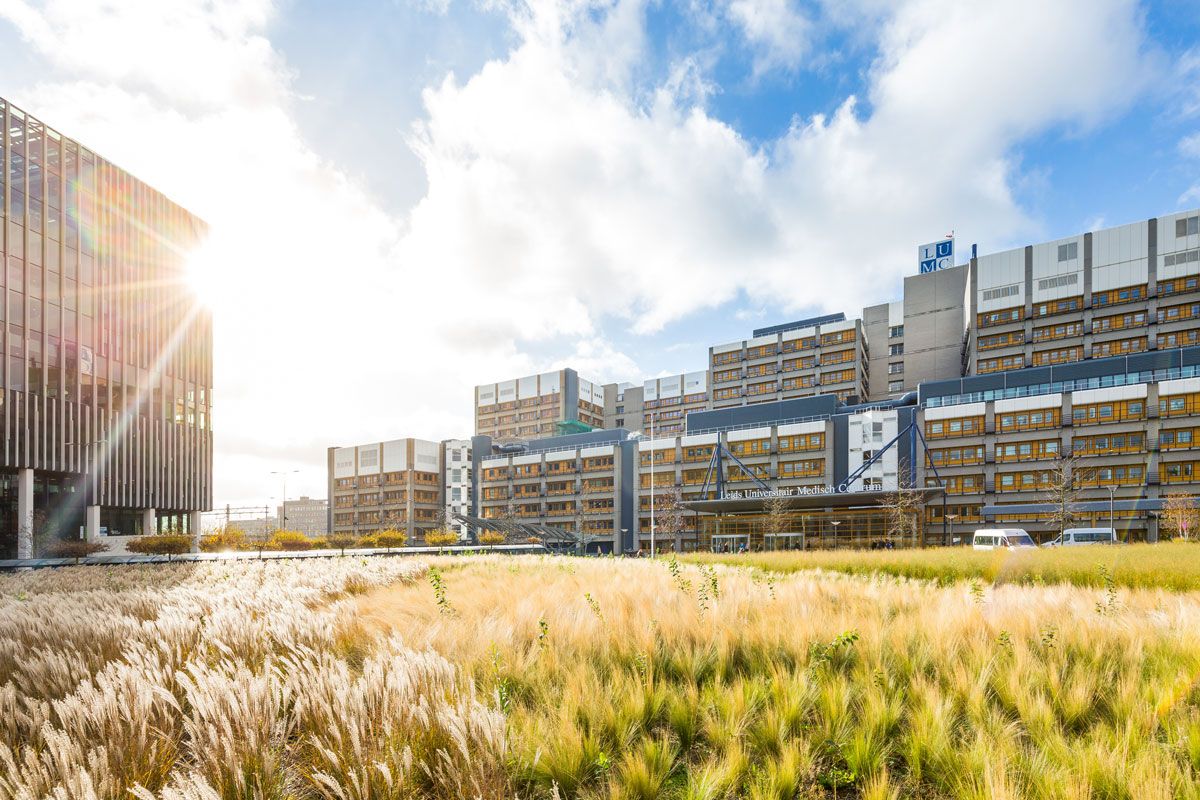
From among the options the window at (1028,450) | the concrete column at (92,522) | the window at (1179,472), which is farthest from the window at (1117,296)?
the concrete column at (92,522)

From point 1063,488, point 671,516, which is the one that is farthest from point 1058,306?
point 671,516

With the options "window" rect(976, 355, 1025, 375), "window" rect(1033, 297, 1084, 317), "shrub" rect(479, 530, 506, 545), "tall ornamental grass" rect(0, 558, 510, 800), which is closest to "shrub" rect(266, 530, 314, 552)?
"shrub" rect(479, 530, 506, 545)

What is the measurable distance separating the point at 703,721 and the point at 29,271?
5221cm

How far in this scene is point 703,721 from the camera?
14.2ft

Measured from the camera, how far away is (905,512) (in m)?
56.3

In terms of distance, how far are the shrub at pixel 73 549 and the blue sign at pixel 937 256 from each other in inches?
3672

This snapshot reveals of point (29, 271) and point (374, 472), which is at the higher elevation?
point (29, 271)

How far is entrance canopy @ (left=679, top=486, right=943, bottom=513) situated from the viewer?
184 ft

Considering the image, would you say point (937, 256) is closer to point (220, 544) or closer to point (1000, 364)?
point (1000, 364)

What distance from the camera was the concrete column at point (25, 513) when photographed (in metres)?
37.9

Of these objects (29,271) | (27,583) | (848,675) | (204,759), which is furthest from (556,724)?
(29,271)

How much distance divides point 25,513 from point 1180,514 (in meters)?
80.5

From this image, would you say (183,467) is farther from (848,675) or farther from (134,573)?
(848,675)

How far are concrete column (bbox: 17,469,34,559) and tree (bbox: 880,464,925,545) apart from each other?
6217 cm
